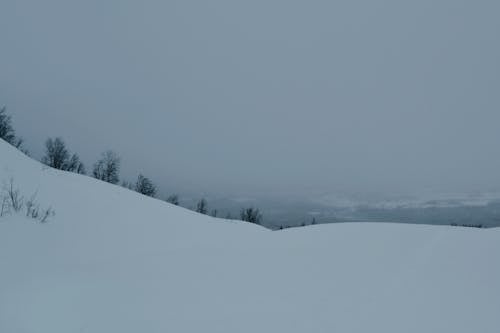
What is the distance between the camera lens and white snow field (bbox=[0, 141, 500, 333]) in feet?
14.1

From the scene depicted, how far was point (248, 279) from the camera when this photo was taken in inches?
221

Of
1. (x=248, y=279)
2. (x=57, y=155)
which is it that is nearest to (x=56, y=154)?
(x=57, y=155)

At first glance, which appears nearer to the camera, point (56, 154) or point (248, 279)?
point (248, 279)

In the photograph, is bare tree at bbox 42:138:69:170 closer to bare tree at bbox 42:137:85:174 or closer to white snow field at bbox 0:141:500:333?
bare tree at bbox 42:137:85:174

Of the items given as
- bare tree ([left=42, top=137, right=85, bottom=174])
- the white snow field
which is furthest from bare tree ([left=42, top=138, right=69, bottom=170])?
the white snow field

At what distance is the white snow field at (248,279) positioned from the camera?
4.30 m

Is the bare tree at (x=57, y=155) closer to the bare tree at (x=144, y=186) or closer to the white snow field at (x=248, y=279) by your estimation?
the bare tree at (x=144, y=186)

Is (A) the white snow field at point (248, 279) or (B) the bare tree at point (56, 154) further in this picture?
(B) the bare tree at point (56, 154)

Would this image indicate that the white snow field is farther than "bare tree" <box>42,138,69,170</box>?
No

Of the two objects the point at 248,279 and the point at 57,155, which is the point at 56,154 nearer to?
the point at 57,155

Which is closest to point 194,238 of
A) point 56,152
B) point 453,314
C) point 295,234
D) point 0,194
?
point 295,234

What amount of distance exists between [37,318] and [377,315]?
413cm

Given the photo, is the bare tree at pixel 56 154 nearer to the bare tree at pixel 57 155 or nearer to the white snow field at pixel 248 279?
the bare tree at pixel 57 155

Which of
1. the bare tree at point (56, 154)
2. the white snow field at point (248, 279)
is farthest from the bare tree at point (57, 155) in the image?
the white snow field at point (248, 279)
